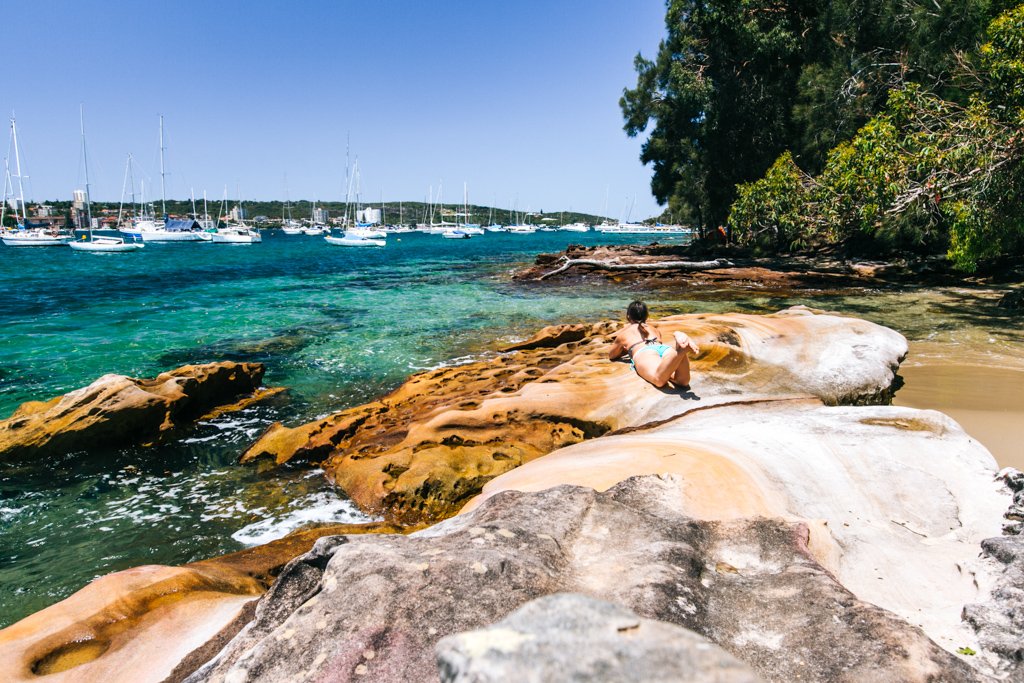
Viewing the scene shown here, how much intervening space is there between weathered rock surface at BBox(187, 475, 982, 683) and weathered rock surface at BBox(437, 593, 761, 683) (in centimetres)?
73

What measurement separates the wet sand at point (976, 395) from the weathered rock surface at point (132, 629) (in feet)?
21.9

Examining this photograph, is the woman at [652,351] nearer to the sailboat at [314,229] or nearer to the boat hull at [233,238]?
the boat hull at [233,238]

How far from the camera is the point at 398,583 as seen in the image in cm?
223

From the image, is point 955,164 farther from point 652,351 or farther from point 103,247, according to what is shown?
point 103,247

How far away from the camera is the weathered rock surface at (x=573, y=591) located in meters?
1.91

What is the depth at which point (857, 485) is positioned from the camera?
12.2 feet

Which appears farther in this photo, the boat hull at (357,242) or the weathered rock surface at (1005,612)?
the boat hull at (357,242)

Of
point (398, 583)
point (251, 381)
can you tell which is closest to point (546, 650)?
point (398, 583)

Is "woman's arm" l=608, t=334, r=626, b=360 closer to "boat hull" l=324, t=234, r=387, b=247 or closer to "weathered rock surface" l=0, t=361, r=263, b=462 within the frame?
"weathered rock surface" l=0, t=361, r=263, b=462

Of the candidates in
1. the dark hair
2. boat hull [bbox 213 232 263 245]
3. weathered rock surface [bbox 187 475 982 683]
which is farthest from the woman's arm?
boat hull [bbox 213 232 263 245]

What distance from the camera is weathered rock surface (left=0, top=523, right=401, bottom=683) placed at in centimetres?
254

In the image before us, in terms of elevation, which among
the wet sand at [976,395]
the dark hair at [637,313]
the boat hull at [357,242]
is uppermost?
the boat hull at [357,242]

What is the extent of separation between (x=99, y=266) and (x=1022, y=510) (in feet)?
166

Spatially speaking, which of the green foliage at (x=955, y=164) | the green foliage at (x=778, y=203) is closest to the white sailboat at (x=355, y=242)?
the green foliage at (x=778, y=203)
